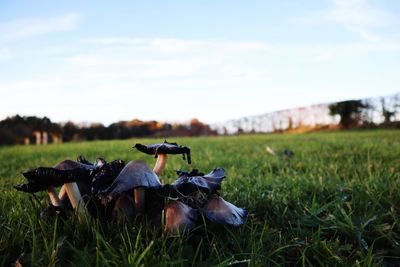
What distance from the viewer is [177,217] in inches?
71.7

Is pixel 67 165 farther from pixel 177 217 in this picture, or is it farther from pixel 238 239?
pixel 238 239

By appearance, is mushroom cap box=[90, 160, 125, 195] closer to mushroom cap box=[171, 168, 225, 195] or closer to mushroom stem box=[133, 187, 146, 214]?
mushroom stem box=[133, 187, 146, 214]

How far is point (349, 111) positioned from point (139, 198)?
116 ft

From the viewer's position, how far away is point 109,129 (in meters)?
31.5

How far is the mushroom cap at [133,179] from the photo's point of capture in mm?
1747

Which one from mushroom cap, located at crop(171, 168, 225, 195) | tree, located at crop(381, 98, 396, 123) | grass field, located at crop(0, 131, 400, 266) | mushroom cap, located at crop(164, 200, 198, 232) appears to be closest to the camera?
Result: grass field, located at crop(0, 131, 400, 266)

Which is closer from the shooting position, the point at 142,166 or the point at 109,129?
the point at 142,166

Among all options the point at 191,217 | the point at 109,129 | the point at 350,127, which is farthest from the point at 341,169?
the point at 350,127

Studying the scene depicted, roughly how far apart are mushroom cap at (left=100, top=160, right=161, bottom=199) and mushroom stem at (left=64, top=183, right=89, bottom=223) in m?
0.17

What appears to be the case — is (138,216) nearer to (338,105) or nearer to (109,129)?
(109,129)

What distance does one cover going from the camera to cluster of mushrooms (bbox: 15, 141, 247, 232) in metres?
1.79

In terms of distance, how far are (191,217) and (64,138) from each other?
32032mm

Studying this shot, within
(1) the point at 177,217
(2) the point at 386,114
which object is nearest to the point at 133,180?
(1) the point at 177,217

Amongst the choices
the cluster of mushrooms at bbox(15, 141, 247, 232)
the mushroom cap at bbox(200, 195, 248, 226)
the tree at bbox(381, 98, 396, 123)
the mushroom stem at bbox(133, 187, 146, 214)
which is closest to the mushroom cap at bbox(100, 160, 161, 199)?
the cluster of mushrooms at bbox(15, 141, 247, 232)
